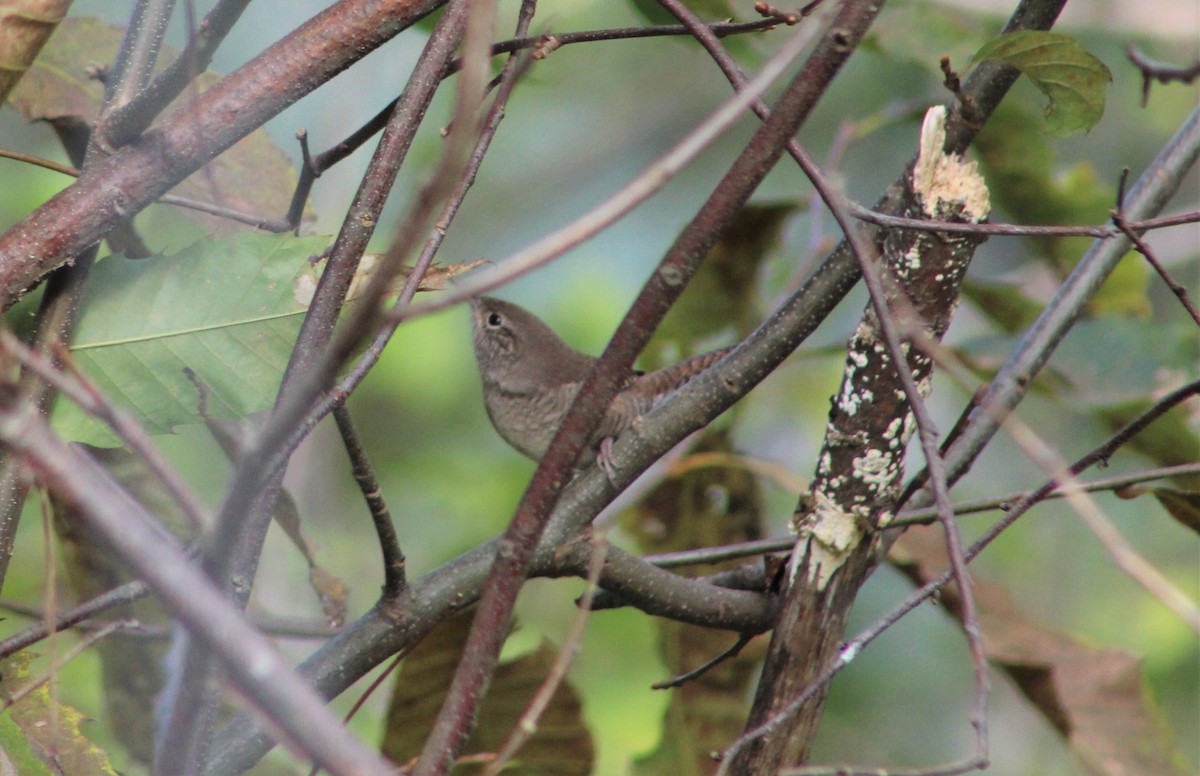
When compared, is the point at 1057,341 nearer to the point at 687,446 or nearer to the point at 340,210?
the point at 687,446

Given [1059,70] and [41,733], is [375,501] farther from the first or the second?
[1059,70]

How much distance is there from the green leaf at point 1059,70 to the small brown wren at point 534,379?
970mm

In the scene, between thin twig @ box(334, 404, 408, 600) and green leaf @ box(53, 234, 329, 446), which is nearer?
thin twig @ box(334, 404, 408, 600)

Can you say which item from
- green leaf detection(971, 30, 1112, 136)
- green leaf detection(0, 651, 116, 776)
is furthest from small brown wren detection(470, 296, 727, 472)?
green leaf detection(0, 651, 116, 776)

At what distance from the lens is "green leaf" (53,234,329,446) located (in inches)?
48.0

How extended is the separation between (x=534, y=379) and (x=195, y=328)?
1244 millimetres

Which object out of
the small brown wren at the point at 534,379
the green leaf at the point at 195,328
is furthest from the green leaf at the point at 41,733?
the small brown wren at the point at 534,379

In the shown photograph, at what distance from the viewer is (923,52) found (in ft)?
6.70

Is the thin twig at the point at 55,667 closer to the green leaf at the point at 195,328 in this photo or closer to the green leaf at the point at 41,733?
the green leaf at the point at 41,733

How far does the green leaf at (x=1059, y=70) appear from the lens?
45.1 inches

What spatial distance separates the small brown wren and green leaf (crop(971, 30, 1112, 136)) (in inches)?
38.2

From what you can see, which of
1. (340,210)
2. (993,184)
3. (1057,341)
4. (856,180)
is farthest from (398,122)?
(856,180)

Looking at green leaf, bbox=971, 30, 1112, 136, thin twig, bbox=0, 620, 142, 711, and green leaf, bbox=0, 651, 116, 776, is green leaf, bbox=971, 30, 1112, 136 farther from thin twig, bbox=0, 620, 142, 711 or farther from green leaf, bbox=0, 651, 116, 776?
green leaf, bbox=0, 651, 116, 776

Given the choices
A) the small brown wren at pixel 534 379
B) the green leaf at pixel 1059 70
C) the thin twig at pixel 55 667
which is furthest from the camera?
the small brown wren at pixel 534 379
